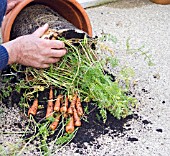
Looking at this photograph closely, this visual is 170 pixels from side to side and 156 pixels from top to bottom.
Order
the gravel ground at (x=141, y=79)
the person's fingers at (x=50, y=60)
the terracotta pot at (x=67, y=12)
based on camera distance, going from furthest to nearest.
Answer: the terracotta pot at (x=67, y=12) < the person's fingers at (x=50, y=60) < the gravel ground at (x=141, y=79)

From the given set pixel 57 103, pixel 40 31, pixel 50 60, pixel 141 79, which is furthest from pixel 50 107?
pixel 141 79

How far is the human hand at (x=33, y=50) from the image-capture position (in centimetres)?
159

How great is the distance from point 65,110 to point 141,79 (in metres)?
0.44

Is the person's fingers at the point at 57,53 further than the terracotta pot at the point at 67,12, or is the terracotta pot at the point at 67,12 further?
the terracotta pot at the point at 67,12

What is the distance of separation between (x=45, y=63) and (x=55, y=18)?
259mm

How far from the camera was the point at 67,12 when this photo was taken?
194 centimetres

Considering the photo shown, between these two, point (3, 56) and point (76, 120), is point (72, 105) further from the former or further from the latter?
point (3, 56)

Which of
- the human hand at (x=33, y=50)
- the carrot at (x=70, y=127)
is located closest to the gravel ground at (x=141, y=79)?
the carrot at (x=70, y=127)

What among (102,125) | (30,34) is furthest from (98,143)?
(30,34)

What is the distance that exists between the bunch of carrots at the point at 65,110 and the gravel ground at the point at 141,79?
0.07 meters

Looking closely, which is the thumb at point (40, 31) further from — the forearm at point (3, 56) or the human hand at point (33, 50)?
the forearm at point (3, 56)

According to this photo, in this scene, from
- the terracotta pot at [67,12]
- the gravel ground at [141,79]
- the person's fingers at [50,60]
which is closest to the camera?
the gravel ground at [141,79]

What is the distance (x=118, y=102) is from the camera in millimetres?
1590

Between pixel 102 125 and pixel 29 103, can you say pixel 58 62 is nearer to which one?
pixel 29 103
